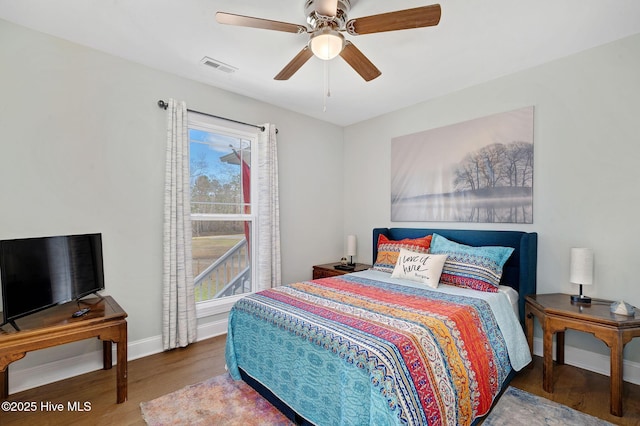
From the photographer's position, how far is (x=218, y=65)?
111 inches

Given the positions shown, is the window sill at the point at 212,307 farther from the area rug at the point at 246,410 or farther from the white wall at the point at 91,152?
Result: the area rug at the point at 246,410

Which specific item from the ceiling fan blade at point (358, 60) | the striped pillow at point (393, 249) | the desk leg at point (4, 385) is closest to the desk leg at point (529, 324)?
the striped pillow at point (393, 249)

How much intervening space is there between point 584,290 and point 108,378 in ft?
13.3

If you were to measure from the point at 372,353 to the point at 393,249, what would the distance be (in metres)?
2.06

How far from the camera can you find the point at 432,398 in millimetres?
1496

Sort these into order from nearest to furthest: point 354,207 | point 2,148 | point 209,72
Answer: point 2,148 → point 209,72 → point 354,207

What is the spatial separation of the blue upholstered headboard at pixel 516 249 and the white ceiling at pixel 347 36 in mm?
1596

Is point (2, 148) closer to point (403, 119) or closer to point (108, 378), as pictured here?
point (108, 378)

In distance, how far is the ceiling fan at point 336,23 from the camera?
1.71 meters

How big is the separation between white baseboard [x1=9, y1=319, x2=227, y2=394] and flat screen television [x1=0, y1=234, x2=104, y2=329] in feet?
2.14

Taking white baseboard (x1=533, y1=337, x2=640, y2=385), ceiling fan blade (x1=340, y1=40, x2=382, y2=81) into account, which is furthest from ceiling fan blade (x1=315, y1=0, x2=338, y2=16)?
white baseboard (x1=533, y1=337, x2=640, y2=385)

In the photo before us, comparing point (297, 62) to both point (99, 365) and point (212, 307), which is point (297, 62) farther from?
point (99, 365)

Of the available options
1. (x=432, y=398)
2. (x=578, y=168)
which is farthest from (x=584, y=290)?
(x=432, y=398)

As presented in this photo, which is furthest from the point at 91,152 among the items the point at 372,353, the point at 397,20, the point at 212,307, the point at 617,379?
the point at 617,379
